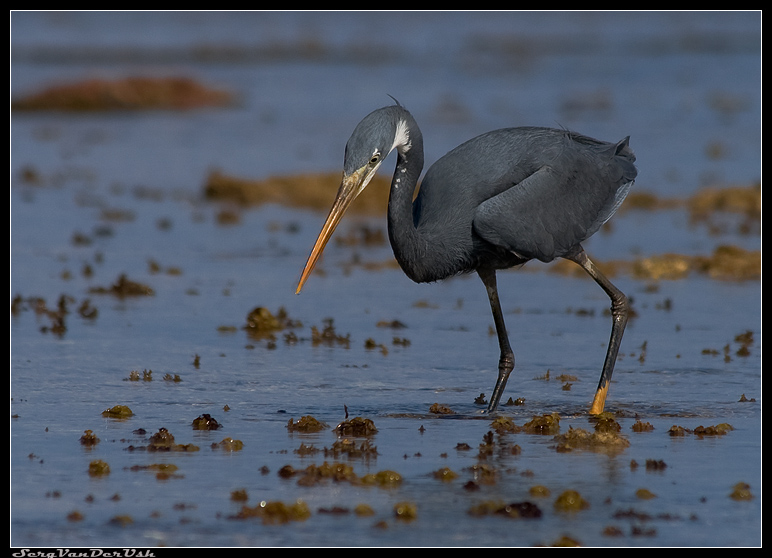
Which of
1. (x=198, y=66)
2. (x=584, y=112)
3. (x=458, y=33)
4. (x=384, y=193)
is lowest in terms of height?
(x=384, y=193)

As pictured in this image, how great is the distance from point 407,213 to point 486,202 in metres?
0.47

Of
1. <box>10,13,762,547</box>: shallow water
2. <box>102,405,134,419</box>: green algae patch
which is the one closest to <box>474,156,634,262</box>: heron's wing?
<box>10,13,762,547</box>: shallow water

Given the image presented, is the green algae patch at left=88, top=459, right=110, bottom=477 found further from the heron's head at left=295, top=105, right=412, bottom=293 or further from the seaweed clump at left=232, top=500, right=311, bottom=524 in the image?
the heron's head at left=295, top=105, right=412, bottom=293

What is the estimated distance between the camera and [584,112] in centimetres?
2447

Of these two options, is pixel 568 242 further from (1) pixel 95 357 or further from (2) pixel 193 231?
(2) pixel 193 231

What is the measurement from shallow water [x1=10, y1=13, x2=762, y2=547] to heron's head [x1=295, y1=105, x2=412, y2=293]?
111cm

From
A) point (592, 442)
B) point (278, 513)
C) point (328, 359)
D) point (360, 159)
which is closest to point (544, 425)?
point (592, 442)

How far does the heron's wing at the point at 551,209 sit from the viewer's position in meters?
7.34

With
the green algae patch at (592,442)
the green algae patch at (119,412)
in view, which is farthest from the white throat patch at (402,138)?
the green algae patch at (119,412)

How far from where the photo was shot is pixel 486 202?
7.40 meters

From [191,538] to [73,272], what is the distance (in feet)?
24.0

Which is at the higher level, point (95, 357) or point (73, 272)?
point (73, 272)

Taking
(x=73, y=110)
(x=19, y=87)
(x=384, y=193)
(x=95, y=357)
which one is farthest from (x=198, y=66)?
(x=95, y=357)

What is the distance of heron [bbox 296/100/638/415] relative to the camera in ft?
23.6
